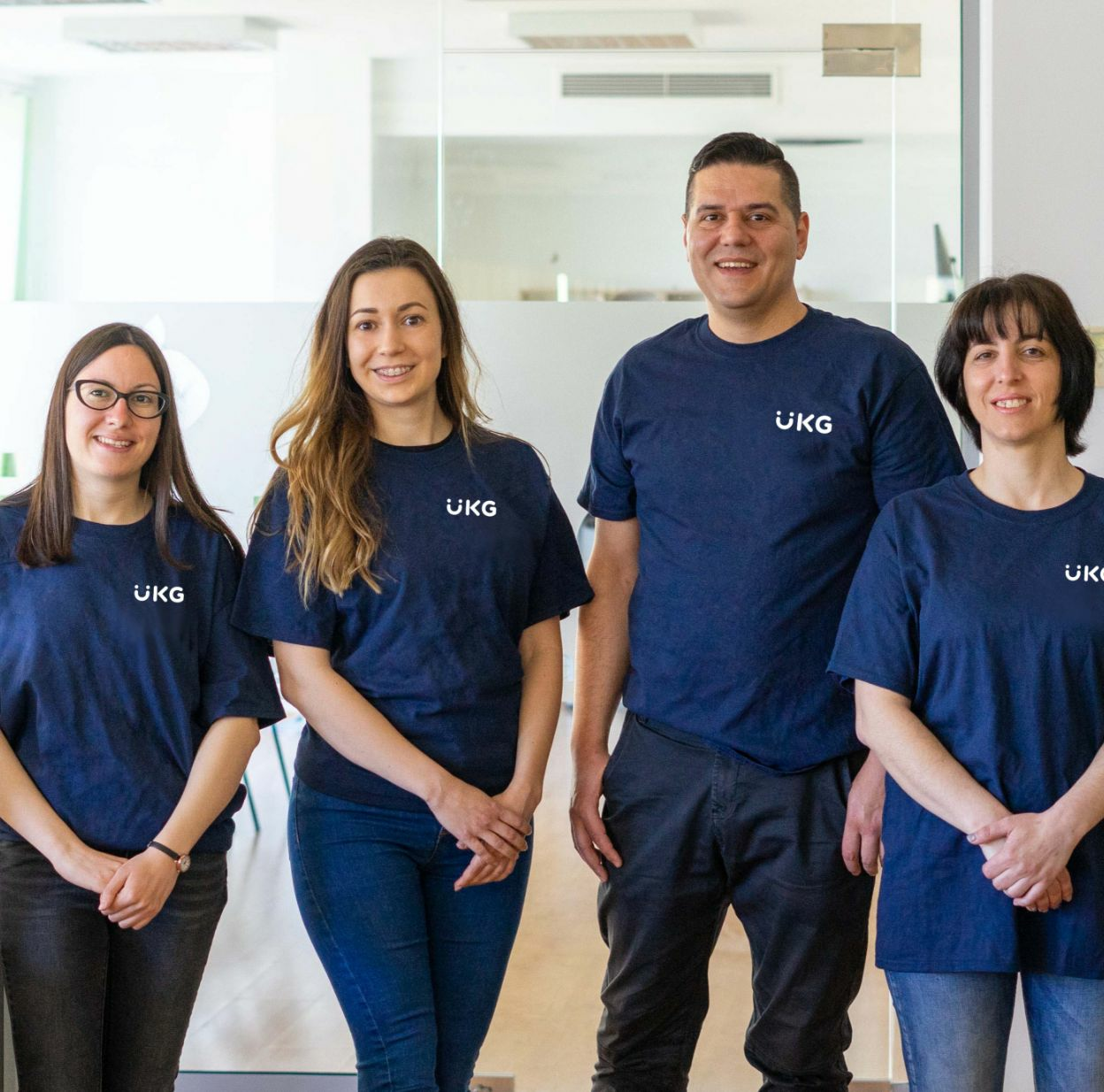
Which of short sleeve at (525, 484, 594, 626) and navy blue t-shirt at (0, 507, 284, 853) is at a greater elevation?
short sleeve at (525, 484, 594, 626)

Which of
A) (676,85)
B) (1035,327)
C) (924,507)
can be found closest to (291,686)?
(924,507)

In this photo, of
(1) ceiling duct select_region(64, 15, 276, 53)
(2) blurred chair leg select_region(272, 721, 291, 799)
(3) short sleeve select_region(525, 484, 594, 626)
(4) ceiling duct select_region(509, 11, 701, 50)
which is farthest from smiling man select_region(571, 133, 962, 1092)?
(1) ceiling duct select_region(64, 15, 276, 53)

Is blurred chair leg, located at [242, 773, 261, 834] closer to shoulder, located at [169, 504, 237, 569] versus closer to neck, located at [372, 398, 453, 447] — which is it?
shoulder, located at [169, 504, 237, 569]

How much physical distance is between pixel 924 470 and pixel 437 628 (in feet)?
2.65

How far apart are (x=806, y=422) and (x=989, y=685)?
54cm

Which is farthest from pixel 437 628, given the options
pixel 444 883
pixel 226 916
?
pixel 226 916

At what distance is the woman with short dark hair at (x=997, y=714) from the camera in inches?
72.0

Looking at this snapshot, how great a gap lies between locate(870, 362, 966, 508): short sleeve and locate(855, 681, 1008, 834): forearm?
15.0 inches

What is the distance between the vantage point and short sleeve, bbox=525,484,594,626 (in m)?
2.26

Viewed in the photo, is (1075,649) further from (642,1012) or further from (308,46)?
(308,46)

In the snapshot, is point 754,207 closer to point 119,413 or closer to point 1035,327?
point 1035,327

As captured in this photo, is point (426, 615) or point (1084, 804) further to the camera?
point (426, 615)

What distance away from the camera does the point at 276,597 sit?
2.12m

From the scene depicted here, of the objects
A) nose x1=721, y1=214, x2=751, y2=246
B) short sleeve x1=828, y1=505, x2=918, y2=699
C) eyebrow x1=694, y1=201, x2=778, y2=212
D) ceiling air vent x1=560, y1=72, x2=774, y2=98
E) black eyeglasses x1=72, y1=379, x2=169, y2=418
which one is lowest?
short sleeve x1=828, y1=505, x2=918, y2=699
